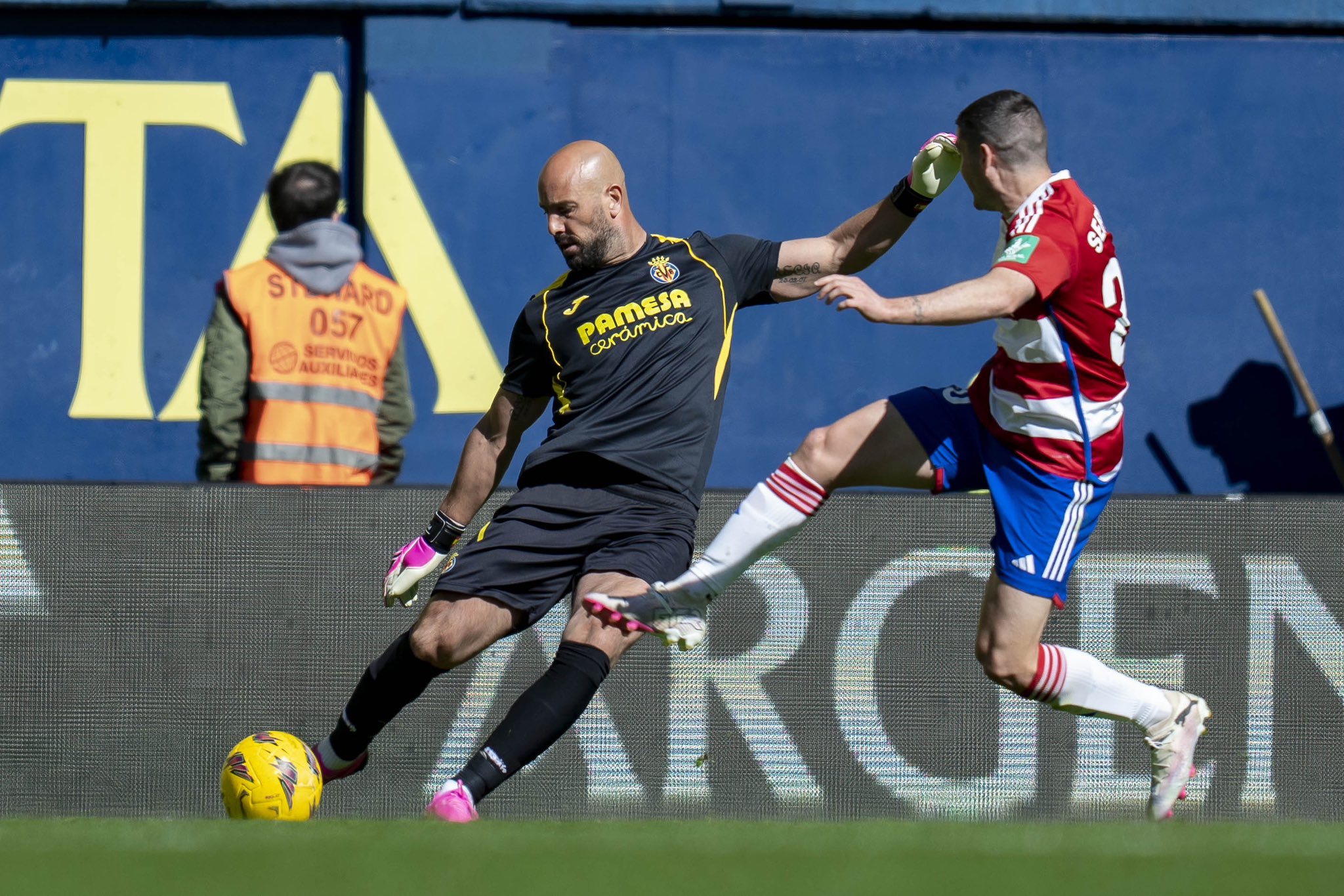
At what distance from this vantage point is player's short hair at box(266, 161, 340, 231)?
21.2 ft

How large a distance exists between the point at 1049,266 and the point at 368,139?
5365 mm

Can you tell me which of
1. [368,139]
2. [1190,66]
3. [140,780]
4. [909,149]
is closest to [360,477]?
[140,780]

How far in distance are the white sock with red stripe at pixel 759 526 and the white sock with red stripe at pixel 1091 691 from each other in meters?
0.82

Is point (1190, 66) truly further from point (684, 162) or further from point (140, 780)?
point (140, 780)

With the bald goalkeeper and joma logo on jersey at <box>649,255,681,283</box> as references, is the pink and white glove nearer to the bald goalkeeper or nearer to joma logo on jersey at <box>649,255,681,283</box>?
the bald goalkeeper

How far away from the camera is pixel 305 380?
633 cm

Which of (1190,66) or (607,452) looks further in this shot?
(1190,66)

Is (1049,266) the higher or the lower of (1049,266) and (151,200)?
the lower

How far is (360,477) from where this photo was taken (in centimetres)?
652

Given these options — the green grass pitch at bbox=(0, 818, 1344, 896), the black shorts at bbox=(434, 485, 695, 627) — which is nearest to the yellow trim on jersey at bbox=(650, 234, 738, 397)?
the black shorts at bbox=(434, 485, 695, 627)

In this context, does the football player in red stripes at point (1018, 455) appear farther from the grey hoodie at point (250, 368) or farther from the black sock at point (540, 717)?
the grey hoodie at point (250, 368)

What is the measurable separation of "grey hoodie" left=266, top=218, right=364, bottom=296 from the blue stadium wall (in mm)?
2111

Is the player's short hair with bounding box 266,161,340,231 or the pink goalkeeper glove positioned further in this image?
the player's short hair with bounding box 266,161,340,231

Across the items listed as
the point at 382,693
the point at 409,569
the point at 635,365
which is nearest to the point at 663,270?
the point at 635,365
